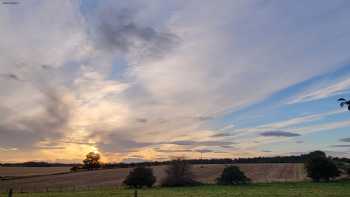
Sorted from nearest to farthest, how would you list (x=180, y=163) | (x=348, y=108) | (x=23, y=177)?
(x=348, y=108)
(x=180, y=163)
(x=23, y=177)

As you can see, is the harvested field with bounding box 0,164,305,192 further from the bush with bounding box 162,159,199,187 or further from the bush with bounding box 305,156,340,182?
the bush with bounding box 162,159,199,187

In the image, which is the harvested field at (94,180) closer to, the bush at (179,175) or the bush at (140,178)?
the bush at (140,178)

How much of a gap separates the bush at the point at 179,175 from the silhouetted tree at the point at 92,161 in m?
90.0

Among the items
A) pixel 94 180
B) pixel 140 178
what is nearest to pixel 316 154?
pixel 140 178

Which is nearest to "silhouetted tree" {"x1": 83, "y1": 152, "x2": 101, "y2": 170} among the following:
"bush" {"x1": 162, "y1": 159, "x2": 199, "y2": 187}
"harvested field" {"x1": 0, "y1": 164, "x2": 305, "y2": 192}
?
"harvested field" {"x1": 0, "y1": 164, "x2": 305, "y2": 192}

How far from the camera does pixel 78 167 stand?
175 metres

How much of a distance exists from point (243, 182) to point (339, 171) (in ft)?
83.6

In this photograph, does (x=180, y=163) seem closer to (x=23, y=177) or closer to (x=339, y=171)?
(x=339, y=171)

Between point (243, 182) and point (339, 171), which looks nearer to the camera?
point (243, 182)

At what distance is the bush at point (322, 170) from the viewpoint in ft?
316

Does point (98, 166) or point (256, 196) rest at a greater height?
point (98, 166)

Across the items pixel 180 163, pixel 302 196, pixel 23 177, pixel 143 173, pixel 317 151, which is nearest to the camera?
pixel 302 196

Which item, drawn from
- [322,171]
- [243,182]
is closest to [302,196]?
[243,182]

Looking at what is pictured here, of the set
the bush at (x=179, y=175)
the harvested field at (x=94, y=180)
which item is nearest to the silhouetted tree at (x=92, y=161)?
the harvested field at (x=94, y=180)
